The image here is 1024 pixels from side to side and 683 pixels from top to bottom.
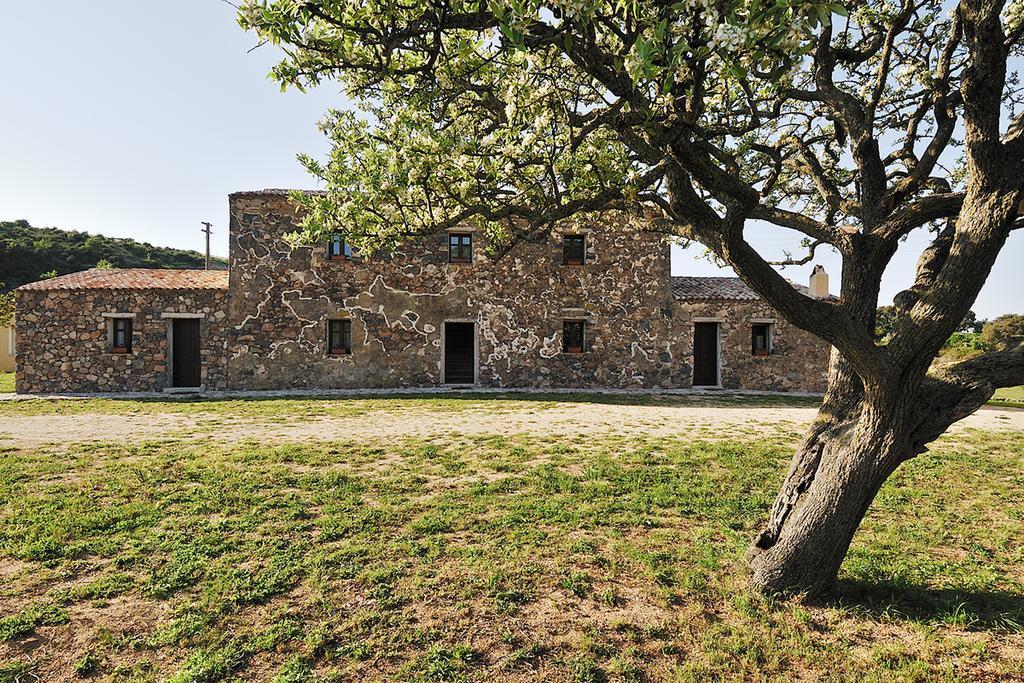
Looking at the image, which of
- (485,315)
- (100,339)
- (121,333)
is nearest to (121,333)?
(121,333)

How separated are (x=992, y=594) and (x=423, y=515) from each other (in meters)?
4.03

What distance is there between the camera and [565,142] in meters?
4.39

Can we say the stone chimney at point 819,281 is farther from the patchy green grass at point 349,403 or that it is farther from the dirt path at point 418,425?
the dirt path at point 418,425

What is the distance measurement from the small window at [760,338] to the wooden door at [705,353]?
1138mm

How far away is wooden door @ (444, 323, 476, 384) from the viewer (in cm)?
1468

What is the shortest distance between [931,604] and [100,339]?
17.0m

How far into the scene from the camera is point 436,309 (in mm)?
14000

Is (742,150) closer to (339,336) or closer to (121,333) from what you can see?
(339,336)

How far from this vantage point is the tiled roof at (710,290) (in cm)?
1459

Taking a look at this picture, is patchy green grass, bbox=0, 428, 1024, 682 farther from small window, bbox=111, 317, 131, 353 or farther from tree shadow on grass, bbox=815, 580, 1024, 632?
small window, bbox=111, 317, 131, 353

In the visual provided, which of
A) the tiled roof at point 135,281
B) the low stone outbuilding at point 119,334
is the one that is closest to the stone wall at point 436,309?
the low stone outbuilding at point 119,334

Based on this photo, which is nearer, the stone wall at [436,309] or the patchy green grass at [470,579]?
the patchy green grass at [470,579]

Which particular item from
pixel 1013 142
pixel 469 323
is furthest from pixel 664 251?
pixel 1013 142

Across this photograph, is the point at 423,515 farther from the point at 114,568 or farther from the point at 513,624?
the point at 114,568
